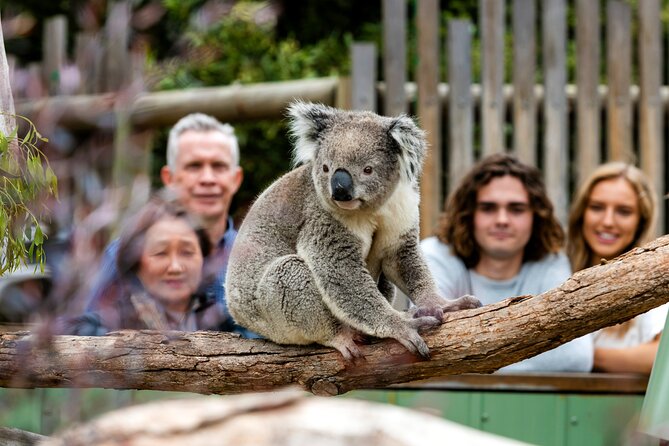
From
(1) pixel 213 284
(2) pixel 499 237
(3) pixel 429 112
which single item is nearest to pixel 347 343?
(1) pixel 213 284

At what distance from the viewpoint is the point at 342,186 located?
3.10 metres

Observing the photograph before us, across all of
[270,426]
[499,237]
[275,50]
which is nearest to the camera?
[270,426]

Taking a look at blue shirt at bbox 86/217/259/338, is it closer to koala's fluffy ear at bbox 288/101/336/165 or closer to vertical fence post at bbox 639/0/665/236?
koala's fluffy ear at bbox 288/101/336/165

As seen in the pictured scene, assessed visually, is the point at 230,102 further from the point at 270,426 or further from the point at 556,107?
the point at 270,426

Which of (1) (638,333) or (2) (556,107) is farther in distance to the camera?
(2) (556,107)

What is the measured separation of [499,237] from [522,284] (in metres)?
0.25

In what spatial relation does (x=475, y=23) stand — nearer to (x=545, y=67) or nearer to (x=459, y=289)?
(x=545, y=67)

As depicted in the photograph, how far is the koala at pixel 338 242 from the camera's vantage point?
3100 millimetres

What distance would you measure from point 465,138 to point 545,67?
25.6 inches

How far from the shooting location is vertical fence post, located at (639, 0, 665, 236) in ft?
18.1

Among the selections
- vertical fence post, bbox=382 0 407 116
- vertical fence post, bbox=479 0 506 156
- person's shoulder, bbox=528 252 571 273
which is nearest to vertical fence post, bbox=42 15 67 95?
vertical fence post, bbox=382 0 407 116

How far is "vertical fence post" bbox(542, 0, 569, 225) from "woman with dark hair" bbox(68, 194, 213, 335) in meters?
2.55

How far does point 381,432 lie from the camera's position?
4.27 feet

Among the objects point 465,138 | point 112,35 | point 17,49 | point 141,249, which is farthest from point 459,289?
point 17,49
